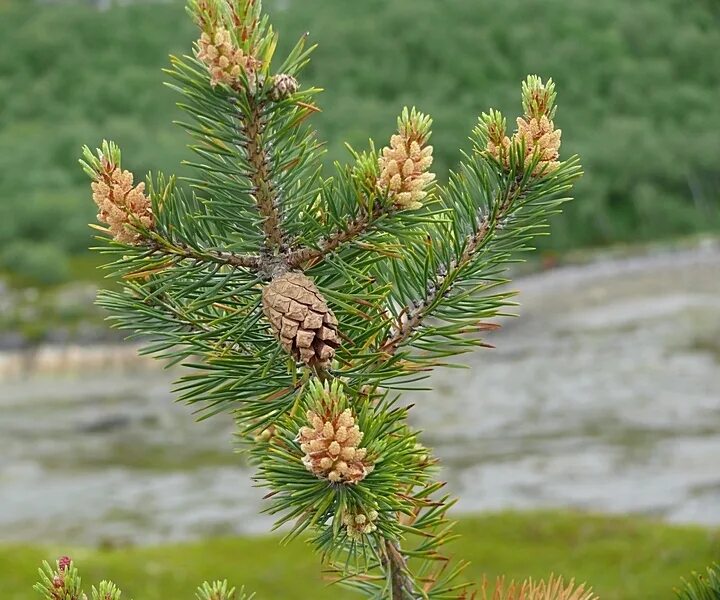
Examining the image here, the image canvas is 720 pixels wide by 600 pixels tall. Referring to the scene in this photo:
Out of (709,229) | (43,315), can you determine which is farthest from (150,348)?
(709,229)

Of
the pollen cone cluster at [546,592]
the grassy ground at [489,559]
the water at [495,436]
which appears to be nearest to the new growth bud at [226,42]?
the pollen cone cluster at [546,592]

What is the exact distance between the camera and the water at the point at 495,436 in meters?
32.8

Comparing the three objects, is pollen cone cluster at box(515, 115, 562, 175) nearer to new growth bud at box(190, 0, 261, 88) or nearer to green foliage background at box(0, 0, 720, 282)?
new growth bud at box(190, 0, 261, 88)

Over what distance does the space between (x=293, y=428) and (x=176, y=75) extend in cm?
77

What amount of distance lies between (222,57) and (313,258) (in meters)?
Answer: 0.52

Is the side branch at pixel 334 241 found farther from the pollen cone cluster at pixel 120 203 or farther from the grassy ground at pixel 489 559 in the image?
the grassy ground at pixel 489 559

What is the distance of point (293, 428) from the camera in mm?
1915

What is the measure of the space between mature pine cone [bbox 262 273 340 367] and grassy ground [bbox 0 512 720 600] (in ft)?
63.2

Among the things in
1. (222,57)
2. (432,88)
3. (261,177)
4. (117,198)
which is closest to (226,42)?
(222,57)

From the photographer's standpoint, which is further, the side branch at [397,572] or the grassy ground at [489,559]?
the grassy ground at [489,559]

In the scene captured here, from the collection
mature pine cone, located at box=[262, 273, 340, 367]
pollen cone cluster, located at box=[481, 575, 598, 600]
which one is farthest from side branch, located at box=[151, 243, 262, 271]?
pollen cone cluster, located at box=[481, 575, 598, 600]

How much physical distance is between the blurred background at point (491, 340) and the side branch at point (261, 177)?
0.40 m

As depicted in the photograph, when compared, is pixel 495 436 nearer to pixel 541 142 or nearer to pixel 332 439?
pixel 541 142

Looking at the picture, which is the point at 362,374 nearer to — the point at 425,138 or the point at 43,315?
the point at 425,138
